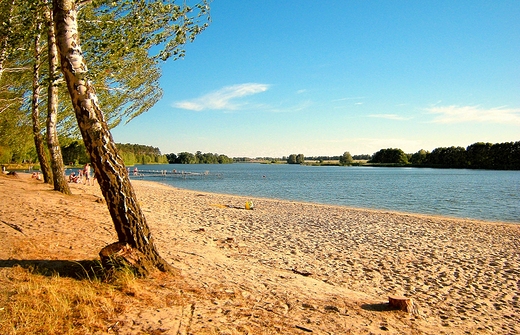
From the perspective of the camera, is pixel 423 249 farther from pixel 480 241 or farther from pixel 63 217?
pixel 63 217

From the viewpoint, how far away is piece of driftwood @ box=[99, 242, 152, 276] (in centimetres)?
570

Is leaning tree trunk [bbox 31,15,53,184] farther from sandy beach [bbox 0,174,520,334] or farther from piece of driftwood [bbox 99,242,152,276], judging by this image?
piece of driftwood [bbox 99,242,152,276]

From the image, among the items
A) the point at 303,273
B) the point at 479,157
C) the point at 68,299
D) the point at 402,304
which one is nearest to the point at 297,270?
the point at 303,273

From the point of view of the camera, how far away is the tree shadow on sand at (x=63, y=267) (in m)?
5.75

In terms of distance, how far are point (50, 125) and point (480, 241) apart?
18.8 metres

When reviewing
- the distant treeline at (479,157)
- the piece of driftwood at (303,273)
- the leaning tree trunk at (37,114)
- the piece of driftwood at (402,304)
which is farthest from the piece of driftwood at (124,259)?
the distant treeline at (479,157)

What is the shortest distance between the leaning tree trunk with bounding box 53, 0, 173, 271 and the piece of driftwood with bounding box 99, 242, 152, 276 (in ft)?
1.09

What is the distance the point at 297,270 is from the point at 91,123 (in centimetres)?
585

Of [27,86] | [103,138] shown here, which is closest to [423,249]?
[103,138]

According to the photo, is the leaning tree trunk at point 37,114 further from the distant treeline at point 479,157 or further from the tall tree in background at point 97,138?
the distant treeline at point 479,157

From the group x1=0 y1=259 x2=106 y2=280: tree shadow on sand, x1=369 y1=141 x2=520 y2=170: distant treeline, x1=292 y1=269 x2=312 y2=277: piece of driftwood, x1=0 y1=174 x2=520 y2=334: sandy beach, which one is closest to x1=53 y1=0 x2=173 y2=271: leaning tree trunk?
x1=0 y1=259 x2=106 y2=280: tree shadow on sand

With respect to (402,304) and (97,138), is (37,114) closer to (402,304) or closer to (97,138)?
(97,138)

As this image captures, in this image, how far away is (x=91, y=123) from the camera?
5.52 m

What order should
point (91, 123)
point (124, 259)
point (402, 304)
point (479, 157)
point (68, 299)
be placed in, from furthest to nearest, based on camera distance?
point (479, 157), point (402, 304), point (124, 259), point (91, 123), point (68, 299)
